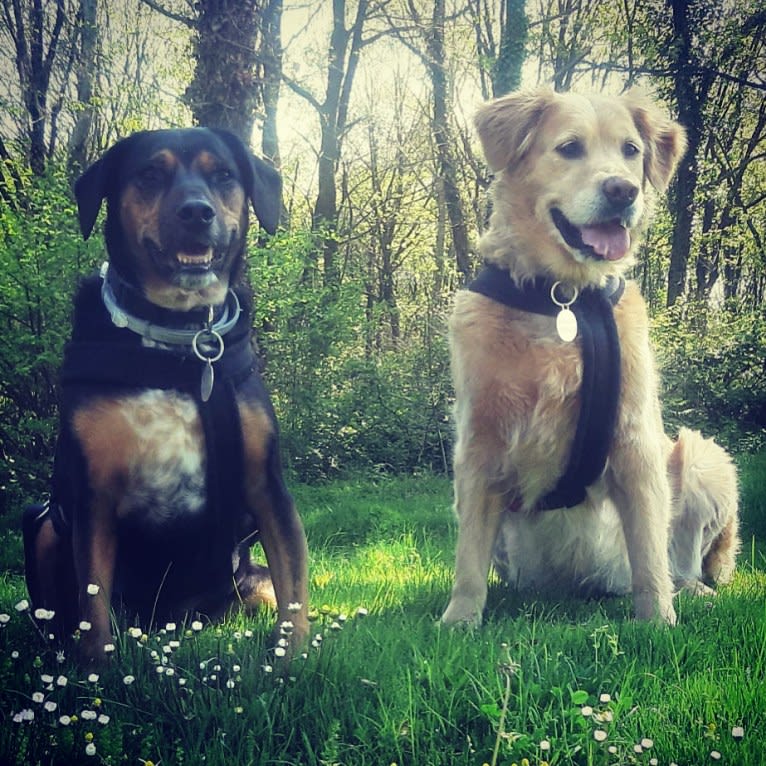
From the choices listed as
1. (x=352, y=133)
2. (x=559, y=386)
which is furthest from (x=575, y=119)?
(x=352, y=133)

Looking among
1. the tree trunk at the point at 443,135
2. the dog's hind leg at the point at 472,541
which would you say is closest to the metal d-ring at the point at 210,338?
the dog's hind leg at the point at 472,541

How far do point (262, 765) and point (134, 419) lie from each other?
1.14 metres

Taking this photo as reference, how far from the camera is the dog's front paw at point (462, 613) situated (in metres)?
3.16

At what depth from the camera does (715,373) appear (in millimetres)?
10641

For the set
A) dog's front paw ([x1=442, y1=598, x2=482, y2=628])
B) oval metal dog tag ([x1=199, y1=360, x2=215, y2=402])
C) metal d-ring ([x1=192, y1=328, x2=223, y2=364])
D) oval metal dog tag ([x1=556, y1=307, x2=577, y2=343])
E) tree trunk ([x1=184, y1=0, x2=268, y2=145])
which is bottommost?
dog's front paw ([x1=442, y1=598, x2=482, y2=628])

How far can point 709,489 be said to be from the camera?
3.97 meters

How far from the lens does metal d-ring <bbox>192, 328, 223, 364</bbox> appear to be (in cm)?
273

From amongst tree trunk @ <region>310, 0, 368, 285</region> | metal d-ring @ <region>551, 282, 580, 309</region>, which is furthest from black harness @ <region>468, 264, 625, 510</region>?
tree trunk @ <region>310, 0, 368, 285</region>

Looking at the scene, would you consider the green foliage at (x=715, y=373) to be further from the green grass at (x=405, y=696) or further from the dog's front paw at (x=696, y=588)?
the green grass at (x=405, y=696)

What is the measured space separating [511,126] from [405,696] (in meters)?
2.25

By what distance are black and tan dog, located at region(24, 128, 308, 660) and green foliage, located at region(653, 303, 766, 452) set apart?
849 cm

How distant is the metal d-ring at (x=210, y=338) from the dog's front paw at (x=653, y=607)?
1.84 metres

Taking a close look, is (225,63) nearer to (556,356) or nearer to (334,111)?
(334,111)

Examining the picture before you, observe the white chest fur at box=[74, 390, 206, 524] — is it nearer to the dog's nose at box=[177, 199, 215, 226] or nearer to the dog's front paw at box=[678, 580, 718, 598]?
the dog's nose at box=[177, 199, 215, 226]
